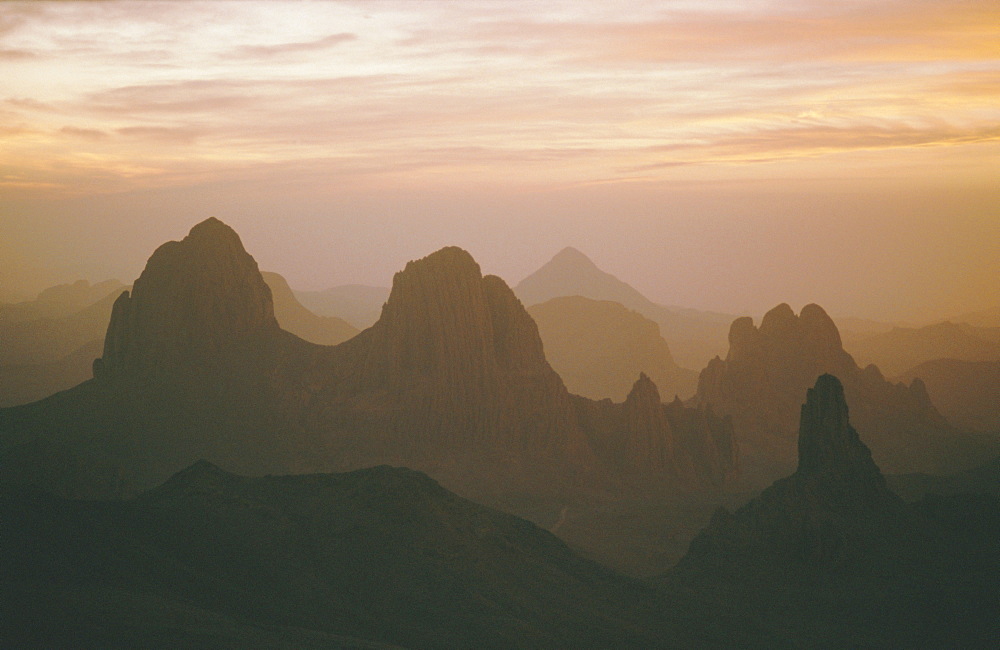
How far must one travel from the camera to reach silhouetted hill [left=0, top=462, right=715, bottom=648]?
58812 mm

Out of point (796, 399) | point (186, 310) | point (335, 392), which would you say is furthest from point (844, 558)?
point (796, 399)

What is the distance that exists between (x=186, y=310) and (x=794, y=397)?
101 metres

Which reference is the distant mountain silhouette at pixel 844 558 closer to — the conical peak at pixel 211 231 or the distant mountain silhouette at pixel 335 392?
the distant mountain silhouette at pixel 335 392

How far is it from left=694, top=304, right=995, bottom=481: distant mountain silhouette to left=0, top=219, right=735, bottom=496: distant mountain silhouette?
2417cm

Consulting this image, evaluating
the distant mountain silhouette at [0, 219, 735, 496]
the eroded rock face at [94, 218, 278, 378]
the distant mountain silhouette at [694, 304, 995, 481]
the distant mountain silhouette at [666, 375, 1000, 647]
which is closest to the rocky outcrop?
the distant mountain silhouette at [0, 219, 735, 496]

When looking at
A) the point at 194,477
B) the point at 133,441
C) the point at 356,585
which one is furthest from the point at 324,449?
the point at 356,585

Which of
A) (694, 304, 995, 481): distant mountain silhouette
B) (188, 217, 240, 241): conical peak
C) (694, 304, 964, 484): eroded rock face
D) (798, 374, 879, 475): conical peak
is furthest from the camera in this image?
(694, 304, 964, 484): eroded rock face

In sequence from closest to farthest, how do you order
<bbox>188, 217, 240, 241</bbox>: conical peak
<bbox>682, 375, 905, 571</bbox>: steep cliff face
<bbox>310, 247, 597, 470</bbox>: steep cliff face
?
<bbox>682, 375, 905, 571</bbox>: steep cliff face
<bbox>310, 247, 597, 470</bbox>: steep cliff face
<bbox>188, 217, 240, 241</bbox>: conical peak

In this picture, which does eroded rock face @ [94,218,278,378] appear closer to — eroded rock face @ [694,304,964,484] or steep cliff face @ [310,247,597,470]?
steep cliff face @ [310,247,597,470]

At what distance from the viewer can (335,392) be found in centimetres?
14875

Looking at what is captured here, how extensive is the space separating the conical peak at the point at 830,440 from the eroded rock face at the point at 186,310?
285 feet

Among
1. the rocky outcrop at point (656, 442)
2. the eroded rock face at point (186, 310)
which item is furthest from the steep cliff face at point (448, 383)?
the eroded rock face at point (186, 310)

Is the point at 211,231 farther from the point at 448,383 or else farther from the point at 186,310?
the point at 448,383

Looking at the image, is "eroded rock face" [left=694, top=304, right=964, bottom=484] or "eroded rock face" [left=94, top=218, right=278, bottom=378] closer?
"eroded rock face" [left=94, top=218, right=278, bottom=378]
